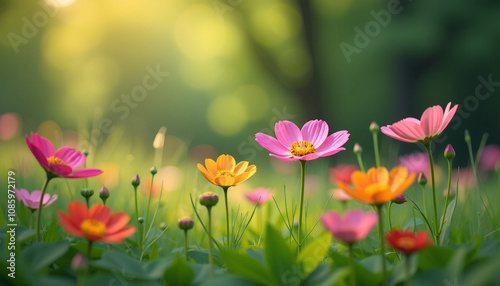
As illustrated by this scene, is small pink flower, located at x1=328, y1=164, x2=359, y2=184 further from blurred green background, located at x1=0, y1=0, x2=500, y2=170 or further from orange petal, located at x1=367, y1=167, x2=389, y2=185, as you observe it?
blurred green background, located at x1=0, y1=0, x2=500, y2=170

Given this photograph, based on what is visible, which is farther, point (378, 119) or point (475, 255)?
point (378, 119)

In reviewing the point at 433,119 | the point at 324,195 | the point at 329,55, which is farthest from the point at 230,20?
the point at 433,119

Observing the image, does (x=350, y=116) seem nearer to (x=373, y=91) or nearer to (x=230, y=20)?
(x=373, y=91)

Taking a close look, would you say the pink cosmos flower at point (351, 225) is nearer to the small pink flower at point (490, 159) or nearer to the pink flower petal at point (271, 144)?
the pink flower petal at point (271, 144)

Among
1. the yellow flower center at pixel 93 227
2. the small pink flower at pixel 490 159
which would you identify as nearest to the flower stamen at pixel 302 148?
the yellow flower center at pixel 93 227

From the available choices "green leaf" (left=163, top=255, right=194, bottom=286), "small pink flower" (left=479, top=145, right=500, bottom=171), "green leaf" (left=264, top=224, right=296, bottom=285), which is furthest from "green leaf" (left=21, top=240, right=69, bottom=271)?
"small pink flower" (left=479, top=145, right=500, bottom=171)

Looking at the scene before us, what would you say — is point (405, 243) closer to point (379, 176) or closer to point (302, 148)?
point (379, 176)
